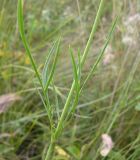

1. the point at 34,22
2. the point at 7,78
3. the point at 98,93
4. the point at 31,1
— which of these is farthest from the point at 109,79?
the point at 31,1

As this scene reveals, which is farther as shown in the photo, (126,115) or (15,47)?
(15,47)

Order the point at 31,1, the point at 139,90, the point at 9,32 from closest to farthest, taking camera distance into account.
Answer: the point at 139,90, the point at 9,32, the point at 31,1

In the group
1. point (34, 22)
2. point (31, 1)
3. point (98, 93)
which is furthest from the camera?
point (31, 1)

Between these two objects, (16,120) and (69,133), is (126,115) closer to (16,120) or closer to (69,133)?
(69,133)

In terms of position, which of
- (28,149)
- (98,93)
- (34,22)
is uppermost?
(34,22)

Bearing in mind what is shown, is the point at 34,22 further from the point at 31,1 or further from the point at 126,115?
the point at 126,115

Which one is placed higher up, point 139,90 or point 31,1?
point 31,1
